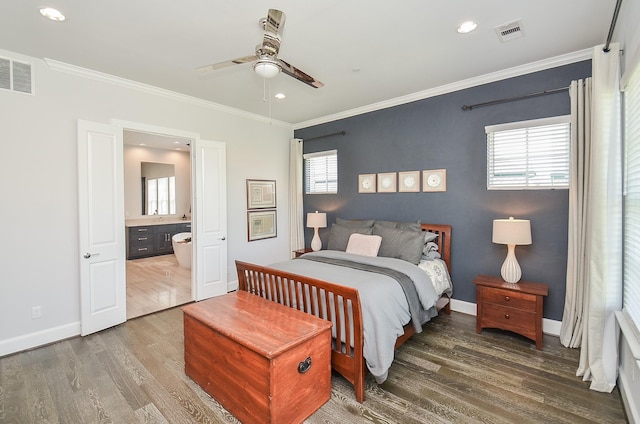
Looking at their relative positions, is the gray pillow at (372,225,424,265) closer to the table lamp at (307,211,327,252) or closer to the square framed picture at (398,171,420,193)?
the square framed picture at (398,171,420,193)

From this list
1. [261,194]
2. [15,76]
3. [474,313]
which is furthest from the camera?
[261,194]

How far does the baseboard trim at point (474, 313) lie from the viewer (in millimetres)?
3197

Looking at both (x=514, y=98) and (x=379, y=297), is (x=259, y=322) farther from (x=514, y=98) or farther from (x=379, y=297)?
(x=514, y=98)

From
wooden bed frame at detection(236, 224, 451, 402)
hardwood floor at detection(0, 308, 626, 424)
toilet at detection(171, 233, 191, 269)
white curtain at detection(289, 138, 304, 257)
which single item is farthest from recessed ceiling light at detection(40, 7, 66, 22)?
toilet at detection(171, 233, 191, 269)

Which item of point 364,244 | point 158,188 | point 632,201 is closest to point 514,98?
point 632,201

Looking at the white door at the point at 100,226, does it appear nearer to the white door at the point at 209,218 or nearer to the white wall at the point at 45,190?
the white wall at the point at 45,190

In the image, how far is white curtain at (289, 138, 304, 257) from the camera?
5527 millimetres

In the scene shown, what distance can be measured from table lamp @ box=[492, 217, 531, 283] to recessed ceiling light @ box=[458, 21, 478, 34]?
185cm

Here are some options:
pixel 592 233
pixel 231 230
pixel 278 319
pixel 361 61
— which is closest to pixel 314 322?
pixel 278 319

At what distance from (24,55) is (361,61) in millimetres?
3325

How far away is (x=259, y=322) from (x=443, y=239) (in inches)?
106

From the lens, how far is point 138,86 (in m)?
3.71

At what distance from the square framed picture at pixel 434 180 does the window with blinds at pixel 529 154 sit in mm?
529

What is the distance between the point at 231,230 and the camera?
477cm
